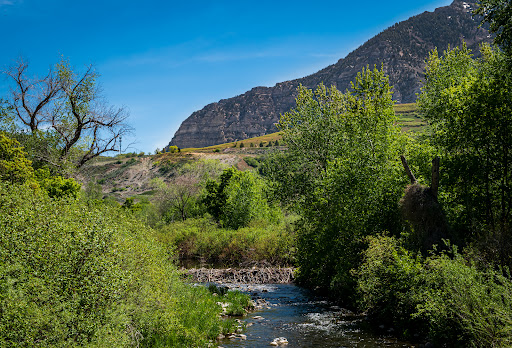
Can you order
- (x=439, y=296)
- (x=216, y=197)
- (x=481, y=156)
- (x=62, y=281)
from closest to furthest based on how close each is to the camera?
(x=62, y=281) < (x=439, y=296) < (x=481, y=156) < (x=216, y=197)

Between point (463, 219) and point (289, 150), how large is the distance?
53.9ft

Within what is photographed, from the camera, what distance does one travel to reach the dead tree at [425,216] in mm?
15359

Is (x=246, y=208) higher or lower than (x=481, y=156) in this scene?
lower

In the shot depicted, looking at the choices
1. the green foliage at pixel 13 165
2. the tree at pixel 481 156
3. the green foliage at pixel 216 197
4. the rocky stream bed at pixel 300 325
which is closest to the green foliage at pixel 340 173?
the rocky stream bed at pixel 300 325

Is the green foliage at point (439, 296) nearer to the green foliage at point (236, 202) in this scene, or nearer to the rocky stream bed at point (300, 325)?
the rocky stream bed at point (300, 325)

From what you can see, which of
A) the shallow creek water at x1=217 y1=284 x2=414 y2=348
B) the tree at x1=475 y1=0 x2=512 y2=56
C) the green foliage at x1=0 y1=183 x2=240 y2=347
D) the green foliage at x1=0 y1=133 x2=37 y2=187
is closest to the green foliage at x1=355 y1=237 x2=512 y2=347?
the shallow creek water at x1=217 y1=284 x2=414 y2=348

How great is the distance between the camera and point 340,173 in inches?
860

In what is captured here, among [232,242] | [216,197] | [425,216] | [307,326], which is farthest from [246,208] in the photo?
[425,216]

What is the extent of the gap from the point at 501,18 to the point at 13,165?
2896 cm

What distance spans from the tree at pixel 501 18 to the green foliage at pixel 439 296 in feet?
34.2

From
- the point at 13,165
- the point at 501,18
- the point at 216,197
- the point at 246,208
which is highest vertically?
the point at 501,18

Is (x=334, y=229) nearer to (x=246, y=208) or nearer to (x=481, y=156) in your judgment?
(x=481, y=156)

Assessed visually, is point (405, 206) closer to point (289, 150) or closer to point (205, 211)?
point (289, 150)

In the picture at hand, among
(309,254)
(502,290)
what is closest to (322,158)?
(309,254)
